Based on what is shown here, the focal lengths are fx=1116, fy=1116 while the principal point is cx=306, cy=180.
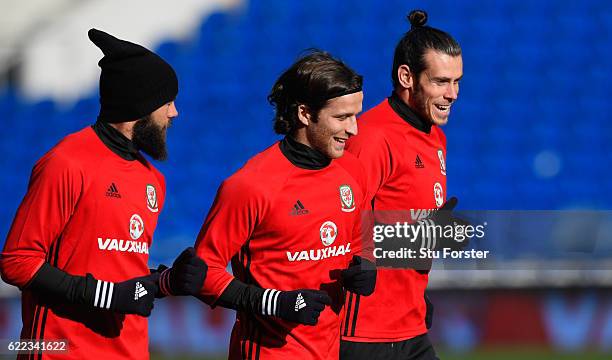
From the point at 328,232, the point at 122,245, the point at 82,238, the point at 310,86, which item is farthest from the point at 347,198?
the point at 82,238

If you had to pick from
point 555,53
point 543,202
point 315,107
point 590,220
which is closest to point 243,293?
point 315,107

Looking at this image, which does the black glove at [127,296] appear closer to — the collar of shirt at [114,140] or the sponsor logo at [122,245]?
the sponsor logo at [122,245]

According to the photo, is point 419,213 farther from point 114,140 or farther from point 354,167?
point 114,140

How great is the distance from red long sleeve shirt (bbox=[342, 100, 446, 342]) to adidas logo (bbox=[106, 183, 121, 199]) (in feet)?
3.40

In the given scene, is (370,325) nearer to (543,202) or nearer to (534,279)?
(534,279)

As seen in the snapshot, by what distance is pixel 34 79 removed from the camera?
Result: 29.9 feet

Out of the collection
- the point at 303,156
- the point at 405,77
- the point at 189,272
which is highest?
the point at 405,77

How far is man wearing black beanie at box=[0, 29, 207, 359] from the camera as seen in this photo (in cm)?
368

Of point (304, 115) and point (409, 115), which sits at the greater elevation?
point (409, 115)

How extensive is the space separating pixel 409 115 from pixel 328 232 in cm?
96

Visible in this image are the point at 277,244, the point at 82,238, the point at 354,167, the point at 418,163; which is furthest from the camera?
the point at 418,163

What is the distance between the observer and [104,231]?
3852 millimetres

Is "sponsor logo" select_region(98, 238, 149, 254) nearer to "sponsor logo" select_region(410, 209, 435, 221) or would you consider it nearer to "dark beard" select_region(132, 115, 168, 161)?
"dark beard" select_region(132, 115, 168, 161)

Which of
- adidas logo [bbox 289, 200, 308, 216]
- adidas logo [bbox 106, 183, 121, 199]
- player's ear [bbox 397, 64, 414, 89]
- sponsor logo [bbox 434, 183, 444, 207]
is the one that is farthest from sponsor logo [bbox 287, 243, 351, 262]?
player's ear [bbox 397, 64, 414, 89]
